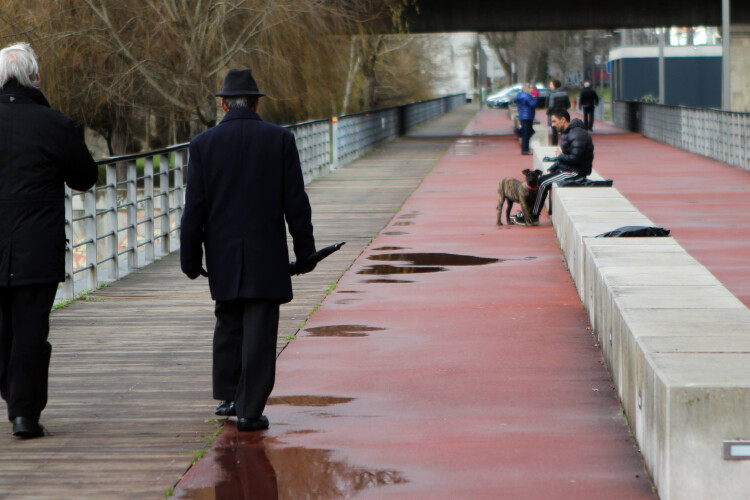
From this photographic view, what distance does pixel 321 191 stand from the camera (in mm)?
24797

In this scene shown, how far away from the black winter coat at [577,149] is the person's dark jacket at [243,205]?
33.9ft

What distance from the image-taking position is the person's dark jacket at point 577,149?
53.3 ft

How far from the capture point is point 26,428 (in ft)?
20.6

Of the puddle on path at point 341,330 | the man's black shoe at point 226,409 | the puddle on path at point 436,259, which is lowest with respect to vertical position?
the puddle on path at point 436,259

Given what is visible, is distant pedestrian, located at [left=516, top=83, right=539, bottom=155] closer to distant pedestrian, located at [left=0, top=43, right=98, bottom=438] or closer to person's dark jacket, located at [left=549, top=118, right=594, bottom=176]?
person's dark jacket, located at [left=549, top=118, right=594, bottom=176]

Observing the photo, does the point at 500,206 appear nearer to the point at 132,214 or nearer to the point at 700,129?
the point at 132,214

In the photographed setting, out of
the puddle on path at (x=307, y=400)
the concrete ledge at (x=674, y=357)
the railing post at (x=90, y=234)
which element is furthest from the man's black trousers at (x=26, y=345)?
the railing post at (x=90, y=234)

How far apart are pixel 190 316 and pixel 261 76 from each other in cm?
1848

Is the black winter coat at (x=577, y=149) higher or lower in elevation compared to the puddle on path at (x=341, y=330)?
higher

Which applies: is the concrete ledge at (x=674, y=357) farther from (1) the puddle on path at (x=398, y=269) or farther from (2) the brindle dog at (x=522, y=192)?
(2) the brindle dog at (x=522, y=192)

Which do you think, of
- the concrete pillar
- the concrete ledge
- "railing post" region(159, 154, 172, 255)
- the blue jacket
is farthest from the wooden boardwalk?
the concrete pillar

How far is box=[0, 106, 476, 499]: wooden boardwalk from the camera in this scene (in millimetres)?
5688

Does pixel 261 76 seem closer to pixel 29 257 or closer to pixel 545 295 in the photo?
pixel 545 295

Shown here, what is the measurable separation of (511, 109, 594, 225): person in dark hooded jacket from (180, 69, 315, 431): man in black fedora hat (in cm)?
1021
